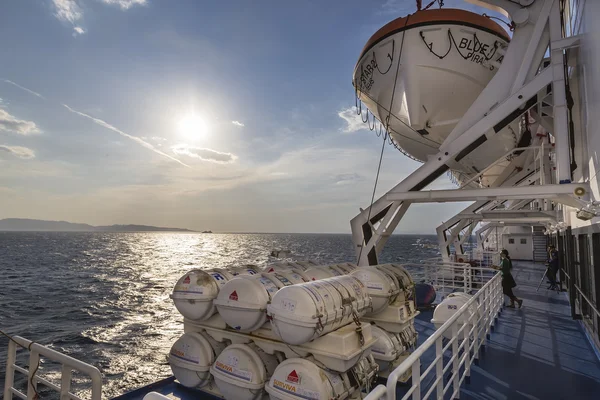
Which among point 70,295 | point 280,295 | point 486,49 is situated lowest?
point 70,295

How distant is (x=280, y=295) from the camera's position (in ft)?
14.0

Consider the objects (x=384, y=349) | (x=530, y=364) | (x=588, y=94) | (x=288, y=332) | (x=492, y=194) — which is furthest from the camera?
(x=492, y=194)

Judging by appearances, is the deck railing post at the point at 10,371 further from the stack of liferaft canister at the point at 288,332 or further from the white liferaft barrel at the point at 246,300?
the white liferaft barrel at the point at 246,300

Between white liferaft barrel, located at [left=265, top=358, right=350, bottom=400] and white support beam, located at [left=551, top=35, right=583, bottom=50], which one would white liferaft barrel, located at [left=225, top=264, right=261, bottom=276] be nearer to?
white liferaft barrel, located at [left=265, top=358, right=350, bottom=400]

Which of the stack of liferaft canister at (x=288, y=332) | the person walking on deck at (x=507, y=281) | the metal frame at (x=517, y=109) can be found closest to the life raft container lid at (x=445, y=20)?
the metal frame at (x=517, y=109)

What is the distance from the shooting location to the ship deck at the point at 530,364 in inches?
194

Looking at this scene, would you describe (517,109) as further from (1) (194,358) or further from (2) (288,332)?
(1) (194,358)

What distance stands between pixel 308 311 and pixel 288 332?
38 cm


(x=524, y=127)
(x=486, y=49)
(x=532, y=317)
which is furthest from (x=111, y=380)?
(x=524, y=127)

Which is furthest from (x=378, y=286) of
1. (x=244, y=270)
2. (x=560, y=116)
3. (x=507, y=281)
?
(x=507, y=281)

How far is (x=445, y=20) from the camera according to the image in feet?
27.6

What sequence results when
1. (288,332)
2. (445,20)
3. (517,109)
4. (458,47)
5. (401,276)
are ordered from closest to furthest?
(288,332), (401,276), (517,109), (445,20), (458,47)

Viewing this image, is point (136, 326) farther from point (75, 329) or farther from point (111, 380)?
point (111, 380)

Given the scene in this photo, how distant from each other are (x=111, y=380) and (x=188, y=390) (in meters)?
8.68
